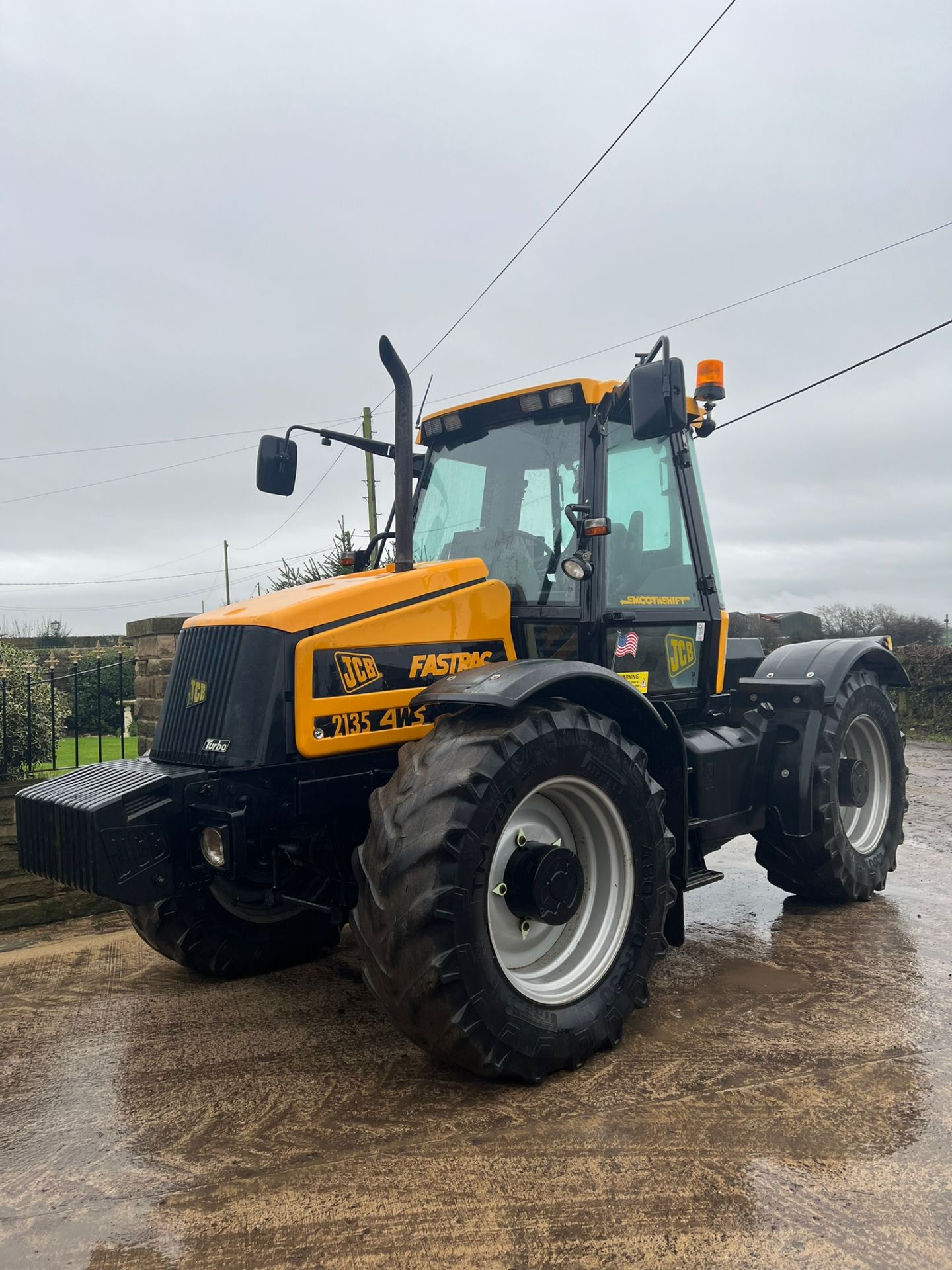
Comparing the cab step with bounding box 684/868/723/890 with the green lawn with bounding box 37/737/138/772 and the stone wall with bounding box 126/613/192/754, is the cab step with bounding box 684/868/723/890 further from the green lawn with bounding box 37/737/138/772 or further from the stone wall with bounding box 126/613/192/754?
the green lawn with bounding box 37/737/138/772

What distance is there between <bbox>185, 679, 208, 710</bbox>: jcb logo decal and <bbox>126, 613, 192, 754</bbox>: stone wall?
274 centimetres

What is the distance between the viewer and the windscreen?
417 centimetres

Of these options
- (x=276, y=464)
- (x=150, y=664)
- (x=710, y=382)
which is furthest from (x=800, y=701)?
(x=150, y=664)

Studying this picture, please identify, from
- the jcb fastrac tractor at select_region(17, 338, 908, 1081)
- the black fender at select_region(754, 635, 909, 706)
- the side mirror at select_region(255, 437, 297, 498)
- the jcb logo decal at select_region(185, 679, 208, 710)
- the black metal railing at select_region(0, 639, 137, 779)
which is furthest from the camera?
the black metal railing at select_region(0, 639, 137, 779)

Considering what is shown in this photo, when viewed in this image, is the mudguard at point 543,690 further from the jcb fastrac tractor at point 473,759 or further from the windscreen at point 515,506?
the windscreen at point 515,506

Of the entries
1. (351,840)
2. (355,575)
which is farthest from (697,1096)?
(355,575)

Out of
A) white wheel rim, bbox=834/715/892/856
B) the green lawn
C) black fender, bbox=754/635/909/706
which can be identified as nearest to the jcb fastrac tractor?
black fender, bbox=754/635/909/706

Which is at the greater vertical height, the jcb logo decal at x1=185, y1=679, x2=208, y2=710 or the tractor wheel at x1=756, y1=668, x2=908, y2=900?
the jcb logo decal at x1=185, y1=679, x2=208, y2=710

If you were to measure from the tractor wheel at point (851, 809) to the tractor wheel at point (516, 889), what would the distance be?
5.54 ft

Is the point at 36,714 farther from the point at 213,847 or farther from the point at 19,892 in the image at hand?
the point at 213,847

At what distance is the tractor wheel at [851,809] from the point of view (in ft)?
16.5

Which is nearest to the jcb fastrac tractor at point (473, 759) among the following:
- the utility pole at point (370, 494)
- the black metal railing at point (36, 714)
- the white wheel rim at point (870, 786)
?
the white wheel rim at point (870, 786)

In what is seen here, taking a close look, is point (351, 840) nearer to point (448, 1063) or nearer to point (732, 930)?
point (448, 1063)

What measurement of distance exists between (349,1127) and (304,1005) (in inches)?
44.8
